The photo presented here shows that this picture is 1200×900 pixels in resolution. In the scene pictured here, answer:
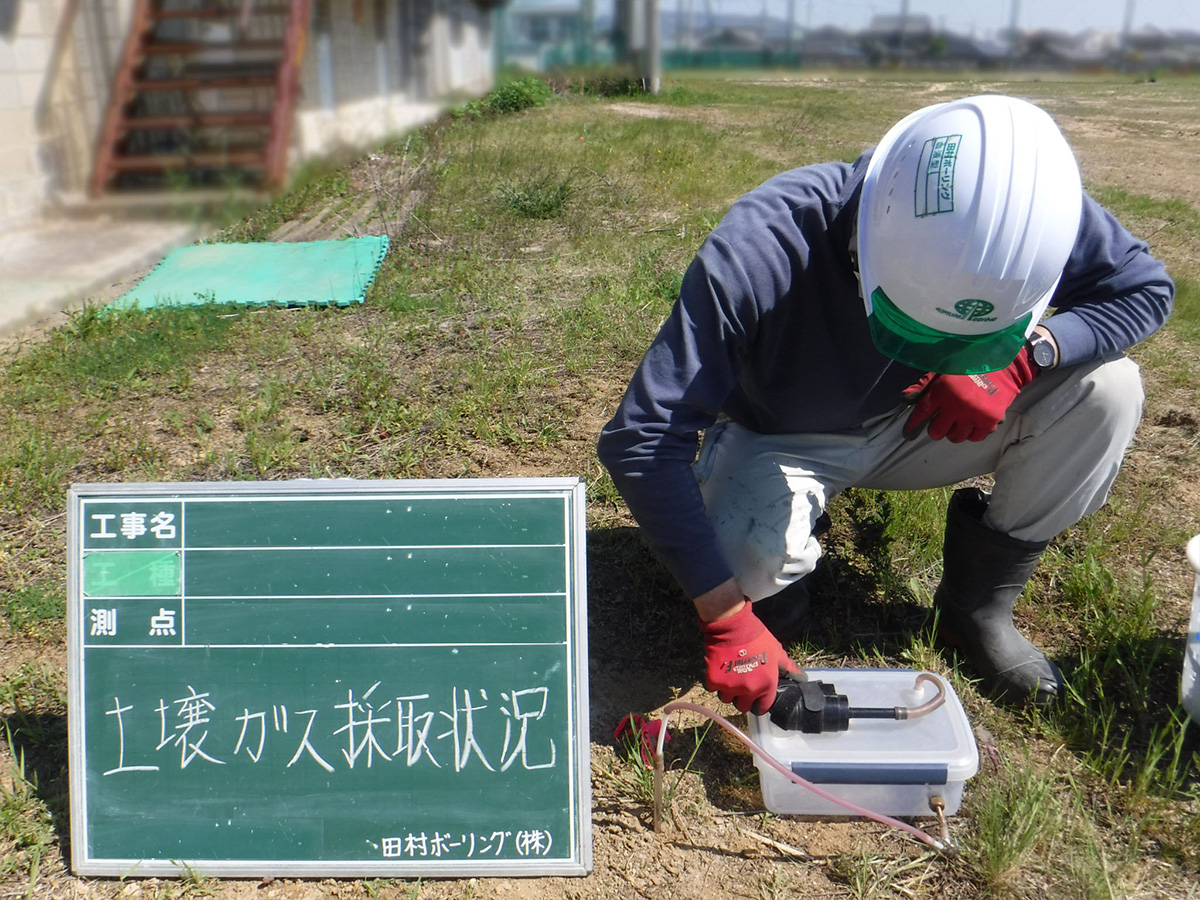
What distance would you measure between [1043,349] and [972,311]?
1.85 ft

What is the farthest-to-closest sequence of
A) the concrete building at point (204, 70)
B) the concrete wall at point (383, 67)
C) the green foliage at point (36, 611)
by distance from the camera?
the concrete wall at point (383, 67)
the concrete building at point (204, 70)
the green foliage at point (36, 611)

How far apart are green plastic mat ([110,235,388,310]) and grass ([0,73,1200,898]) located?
144 millimetres

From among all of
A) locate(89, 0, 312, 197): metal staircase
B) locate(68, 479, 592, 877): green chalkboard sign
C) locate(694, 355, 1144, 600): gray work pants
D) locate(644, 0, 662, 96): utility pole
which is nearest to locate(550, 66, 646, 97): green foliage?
locate(644, 0, 662, 96): utility pole

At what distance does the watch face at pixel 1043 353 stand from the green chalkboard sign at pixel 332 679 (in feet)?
3.34

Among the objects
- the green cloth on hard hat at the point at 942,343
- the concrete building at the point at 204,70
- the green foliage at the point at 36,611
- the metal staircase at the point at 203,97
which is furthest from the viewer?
the metal staircase at the point at 203,97

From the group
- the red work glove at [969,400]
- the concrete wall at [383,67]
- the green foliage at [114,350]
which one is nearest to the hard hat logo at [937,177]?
the red work glove at [969,400]

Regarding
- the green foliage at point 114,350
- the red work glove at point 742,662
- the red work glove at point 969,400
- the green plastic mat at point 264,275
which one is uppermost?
the red work glove at point 969,400

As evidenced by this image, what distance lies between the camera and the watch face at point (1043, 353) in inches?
74.2

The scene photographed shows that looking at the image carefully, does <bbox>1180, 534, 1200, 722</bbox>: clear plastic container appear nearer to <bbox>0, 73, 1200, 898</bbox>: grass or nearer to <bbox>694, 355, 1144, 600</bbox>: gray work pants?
<bbox>0, 73, 1200, 898</bbox>: grass

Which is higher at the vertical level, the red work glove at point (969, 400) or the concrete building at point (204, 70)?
the concrete building at point (204, 70)

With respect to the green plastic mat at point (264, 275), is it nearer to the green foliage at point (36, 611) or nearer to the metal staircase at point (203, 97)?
the metal staircase at point (203, 97)

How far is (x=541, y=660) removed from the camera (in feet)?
4.98

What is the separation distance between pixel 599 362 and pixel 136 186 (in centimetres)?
406

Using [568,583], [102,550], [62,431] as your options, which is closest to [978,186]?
[568,583]
